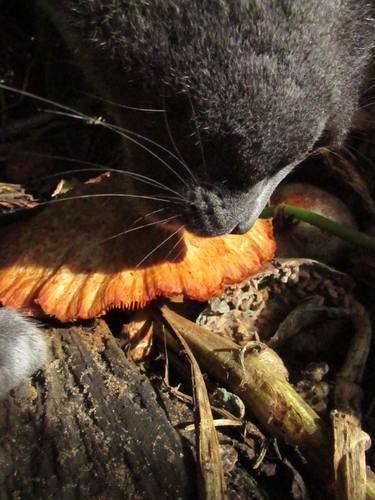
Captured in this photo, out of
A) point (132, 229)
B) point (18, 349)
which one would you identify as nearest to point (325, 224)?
point (132, 229)

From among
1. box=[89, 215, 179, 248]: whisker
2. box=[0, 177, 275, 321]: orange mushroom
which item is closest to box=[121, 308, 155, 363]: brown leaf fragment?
box=[0, 177, 275, 321]: orange mushroom

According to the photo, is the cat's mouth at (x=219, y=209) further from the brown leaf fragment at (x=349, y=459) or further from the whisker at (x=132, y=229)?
the brown leaf fragment at (x=349, y=459)

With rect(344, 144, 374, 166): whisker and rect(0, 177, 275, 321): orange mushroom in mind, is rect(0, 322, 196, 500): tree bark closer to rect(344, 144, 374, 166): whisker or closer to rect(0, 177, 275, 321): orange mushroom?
rect(0, 177, 275, 321): orange mushroom

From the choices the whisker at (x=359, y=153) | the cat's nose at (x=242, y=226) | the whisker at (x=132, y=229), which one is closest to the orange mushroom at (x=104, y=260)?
the whisker at (x=132, y=229)

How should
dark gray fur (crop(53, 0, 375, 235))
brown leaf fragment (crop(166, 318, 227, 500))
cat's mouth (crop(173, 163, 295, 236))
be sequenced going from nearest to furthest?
brown leaf fragment (crop(166, 318, 227, 500)) → dark gray fur (crop(53, 0, 375, 235)) → cat's mouth (crop(173, 163, 295, 236))

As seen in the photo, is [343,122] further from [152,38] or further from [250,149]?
[152,38]

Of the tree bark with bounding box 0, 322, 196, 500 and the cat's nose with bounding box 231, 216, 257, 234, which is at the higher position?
the cat's nose with bounding box 231, 216, 257, 234

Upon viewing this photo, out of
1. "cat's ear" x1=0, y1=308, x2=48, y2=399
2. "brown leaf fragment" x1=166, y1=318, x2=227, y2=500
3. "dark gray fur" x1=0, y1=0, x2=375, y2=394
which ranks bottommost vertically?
"brown leaf fragment" x1=166, y1=318, x2=227, y2=500
